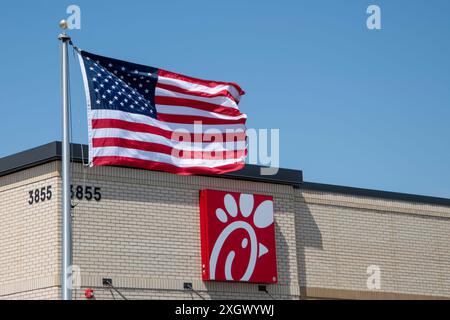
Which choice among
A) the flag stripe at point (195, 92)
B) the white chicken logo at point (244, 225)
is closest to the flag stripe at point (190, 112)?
the flag stripe at point (195, 92)

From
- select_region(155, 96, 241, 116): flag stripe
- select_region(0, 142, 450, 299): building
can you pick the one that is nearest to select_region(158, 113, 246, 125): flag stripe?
select_region(155, 96, 241, 116): flag stripe

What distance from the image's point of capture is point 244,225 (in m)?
23.6

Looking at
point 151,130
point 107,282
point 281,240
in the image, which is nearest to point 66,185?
point 151,130

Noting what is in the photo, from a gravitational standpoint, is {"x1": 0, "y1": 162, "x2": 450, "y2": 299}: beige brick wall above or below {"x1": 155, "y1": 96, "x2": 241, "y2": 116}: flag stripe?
below

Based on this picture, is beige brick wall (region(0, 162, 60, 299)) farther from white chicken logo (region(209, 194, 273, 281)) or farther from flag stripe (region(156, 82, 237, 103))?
white chicken logo (region(209, 194, 273, 281))

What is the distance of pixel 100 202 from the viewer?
21.7 meters

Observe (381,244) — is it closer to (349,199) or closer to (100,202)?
(349,199)

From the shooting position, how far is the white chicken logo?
2302cm

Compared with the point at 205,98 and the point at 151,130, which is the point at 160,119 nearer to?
the point at 151,130

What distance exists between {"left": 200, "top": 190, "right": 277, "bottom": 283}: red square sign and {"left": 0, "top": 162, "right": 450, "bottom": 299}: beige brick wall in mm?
332

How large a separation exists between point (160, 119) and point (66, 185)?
3.01m
